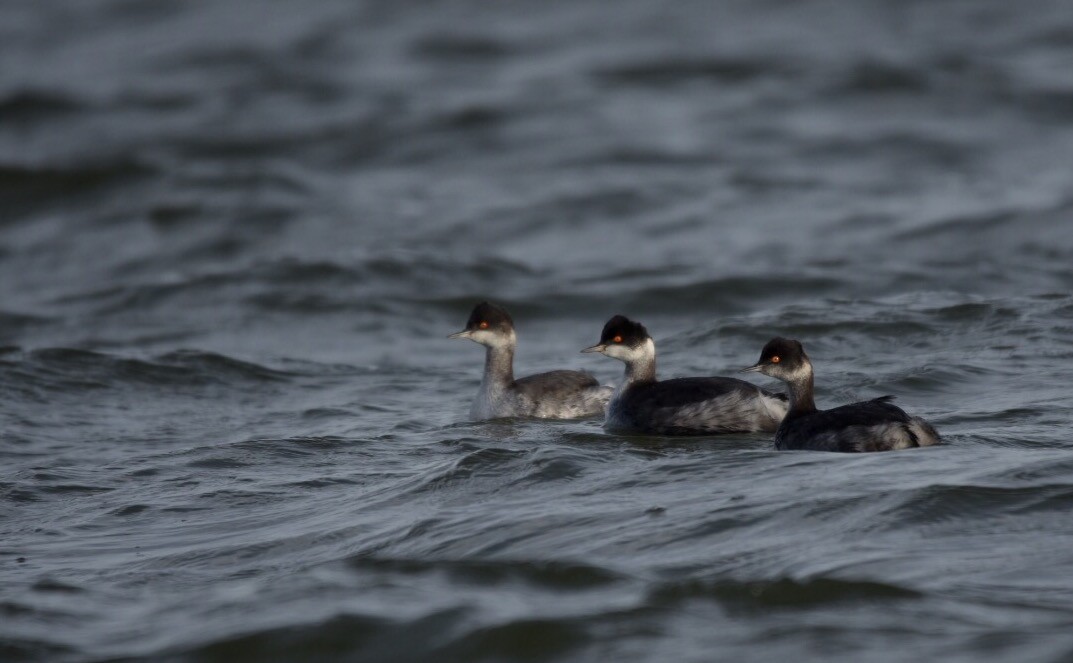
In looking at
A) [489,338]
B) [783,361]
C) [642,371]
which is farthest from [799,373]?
[489,338]

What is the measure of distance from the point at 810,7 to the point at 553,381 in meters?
19.7

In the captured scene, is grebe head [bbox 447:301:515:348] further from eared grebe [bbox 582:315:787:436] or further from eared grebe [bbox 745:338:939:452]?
eared grebe [bbox 745:338:939:452]

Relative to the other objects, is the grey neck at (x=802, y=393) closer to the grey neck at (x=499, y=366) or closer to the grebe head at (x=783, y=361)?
the grebe head at (x=783, y=361)

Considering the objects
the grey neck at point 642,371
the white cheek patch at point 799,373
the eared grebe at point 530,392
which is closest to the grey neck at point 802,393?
the white cheek patch at point 799,373

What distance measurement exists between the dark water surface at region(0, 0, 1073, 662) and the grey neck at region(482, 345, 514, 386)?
45 cm

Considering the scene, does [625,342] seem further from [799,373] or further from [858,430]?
[858,430]

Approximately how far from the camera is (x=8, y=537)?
29.7ft

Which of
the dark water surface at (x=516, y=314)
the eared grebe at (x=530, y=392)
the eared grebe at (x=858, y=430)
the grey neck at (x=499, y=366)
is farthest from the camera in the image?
the grey neck at (x=499, y=366)

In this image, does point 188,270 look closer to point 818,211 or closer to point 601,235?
point 601,235

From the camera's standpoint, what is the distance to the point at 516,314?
1683 centimetres

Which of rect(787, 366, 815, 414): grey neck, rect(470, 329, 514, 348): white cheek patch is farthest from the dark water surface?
rect(470, 329, 514, 348): white cheek patch

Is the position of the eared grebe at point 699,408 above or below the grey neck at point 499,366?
below

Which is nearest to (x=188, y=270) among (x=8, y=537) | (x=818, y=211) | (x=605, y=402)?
(x=818, y=211)

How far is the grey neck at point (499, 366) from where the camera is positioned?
1182 cm
